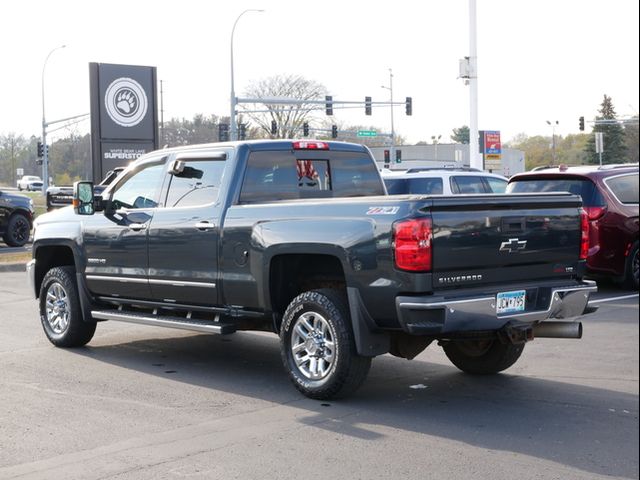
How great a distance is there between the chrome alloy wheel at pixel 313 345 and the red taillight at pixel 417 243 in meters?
1.00

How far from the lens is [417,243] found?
5809 millimetres

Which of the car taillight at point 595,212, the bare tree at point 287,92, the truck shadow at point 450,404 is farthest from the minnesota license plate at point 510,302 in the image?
the bare tree at point 287,92

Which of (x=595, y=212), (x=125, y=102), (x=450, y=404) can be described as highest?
(x=125, y=102)

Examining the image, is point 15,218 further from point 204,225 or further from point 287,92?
point 287,92

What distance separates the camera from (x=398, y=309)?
231 inches

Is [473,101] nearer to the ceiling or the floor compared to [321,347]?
nearer to the ceiling

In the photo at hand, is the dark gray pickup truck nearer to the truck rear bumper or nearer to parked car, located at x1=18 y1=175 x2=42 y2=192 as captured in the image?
the truck rear bumper

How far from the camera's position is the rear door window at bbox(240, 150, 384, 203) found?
755 cm

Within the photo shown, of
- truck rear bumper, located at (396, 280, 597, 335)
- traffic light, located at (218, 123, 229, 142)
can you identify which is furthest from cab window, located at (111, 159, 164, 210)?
traffic light, located at (218, 123, 229, 142)

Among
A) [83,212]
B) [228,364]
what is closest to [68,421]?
[228,364]

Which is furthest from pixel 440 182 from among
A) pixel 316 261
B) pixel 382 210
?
pixel 382 210

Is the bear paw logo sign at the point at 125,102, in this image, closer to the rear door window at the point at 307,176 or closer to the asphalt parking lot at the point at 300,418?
the asphalt parking lot at the point at 300,418

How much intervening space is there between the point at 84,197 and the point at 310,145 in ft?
7.72

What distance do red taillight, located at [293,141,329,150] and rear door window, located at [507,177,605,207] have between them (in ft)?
16.2
